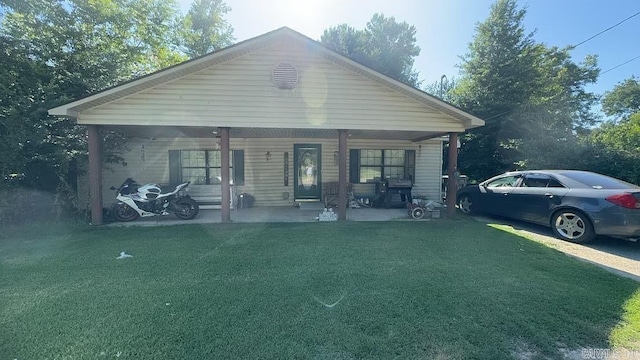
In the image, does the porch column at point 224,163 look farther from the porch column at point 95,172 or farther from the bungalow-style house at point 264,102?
the porch column at point 95,172

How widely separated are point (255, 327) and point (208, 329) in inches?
16.9

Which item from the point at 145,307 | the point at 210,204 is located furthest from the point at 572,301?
the point at 210,204

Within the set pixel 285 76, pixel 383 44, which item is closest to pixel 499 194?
pixel 285 76

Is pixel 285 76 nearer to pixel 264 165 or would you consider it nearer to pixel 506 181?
pixel 264 165

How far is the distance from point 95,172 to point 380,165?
8.67 m

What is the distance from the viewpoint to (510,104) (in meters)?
16.4

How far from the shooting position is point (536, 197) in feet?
21.6

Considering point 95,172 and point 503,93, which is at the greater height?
point 503,93

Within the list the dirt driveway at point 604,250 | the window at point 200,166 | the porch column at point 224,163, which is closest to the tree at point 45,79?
the window at point 200,166

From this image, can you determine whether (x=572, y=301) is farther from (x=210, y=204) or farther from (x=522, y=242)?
(x=210, y=204)

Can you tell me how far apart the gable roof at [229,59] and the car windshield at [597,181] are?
2317 mm

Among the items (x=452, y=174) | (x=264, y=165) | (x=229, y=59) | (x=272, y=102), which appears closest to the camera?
(x=229, y=59)

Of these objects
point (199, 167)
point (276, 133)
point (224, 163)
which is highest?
point (276, 133)

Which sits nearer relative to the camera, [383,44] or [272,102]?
[272,102]
